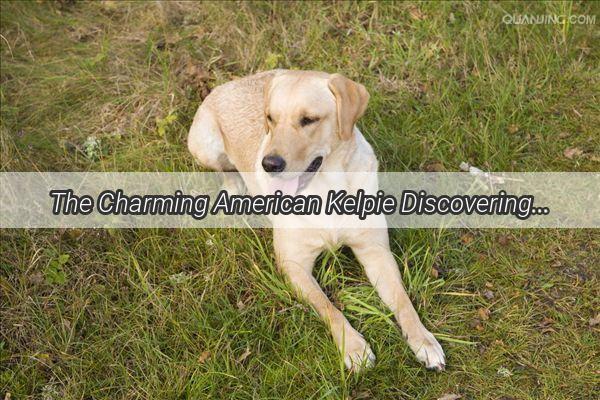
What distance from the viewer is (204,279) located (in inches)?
150

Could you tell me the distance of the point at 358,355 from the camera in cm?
331

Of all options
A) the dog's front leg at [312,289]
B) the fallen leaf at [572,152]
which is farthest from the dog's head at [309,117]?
the fallen leaf at [572,152]

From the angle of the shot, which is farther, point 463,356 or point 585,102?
point 585,102

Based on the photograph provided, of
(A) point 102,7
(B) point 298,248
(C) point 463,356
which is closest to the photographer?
(C) point 463,356

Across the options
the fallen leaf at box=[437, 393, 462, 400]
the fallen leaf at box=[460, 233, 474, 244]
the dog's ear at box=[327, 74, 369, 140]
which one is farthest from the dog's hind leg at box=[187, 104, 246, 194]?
the fallen leaf at box=[437, 393, 462, 400]

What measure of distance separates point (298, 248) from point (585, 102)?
8.31 ft

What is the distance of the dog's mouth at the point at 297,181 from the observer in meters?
3.36

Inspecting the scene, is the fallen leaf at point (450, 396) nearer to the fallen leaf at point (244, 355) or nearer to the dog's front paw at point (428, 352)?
the dog's front paw at point (428, 352)

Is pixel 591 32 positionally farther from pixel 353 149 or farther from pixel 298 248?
pixel 298 248

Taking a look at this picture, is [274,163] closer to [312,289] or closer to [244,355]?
[312,289]

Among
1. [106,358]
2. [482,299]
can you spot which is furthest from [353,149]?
[106,358]

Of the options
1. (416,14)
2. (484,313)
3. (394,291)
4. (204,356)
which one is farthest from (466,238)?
(416,14)

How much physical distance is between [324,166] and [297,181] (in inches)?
8.4

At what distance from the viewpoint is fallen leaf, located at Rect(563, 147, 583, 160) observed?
4.47 meters
